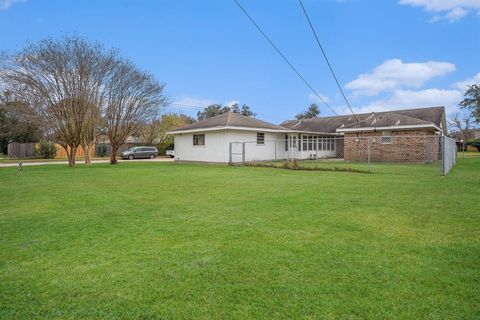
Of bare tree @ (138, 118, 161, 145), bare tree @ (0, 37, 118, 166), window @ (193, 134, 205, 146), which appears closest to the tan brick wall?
window @ (193, 134, 205, 146)

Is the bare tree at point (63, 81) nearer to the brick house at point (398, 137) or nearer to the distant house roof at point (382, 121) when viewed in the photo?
the brick house at point (398, 137)

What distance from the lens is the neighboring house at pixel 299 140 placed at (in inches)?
810

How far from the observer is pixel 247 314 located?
2398 millimetres

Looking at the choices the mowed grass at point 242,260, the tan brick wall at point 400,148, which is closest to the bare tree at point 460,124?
the tan brick wall at point 400,148

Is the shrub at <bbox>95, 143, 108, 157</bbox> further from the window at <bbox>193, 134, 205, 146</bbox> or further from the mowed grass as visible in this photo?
the mowed grass

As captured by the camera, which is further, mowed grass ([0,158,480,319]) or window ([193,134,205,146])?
window ([193,134,205,146])

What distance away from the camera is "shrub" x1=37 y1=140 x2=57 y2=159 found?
32.7 meters

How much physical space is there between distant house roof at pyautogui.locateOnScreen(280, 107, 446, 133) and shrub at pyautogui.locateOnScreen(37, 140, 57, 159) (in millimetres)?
23782

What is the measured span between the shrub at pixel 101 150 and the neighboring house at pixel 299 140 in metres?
16.5

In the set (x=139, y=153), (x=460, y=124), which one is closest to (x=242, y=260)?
(x=139, y=153)

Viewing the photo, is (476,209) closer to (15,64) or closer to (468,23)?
(468,23)

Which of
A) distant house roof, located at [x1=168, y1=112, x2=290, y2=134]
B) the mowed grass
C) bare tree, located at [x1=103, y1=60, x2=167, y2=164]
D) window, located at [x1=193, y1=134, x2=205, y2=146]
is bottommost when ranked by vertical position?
the mowed grass

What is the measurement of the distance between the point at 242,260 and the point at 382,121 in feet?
71.9

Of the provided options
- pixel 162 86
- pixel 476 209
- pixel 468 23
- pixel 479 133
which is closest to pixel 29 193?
pixel 476 209
